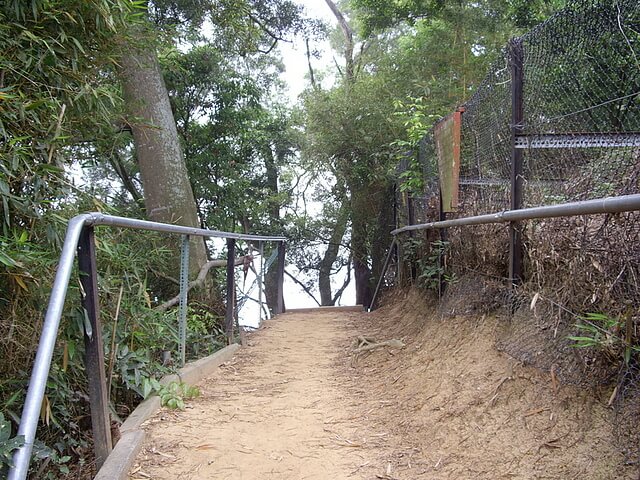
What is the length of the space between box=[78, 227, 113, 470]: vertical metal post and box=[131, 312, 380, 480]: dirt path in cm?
20

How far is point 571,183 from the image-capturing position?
82.7 inches

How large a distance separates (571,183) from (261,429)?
1764 millimetres

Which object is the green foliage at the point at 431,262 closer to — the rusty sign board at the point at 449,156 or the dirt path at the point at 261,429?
the rusty sign board at the point at 449,156

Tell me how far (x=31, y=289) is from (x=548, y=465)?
183cm

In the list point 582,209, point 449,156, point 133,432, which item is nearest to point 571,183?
point 582,209

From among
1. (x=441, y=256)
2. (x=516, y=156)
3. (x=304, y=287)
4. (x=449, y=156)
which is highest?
(x=449, y=156)

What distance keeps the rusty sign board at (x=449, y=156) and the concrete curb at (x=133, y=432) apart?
2.02 meters

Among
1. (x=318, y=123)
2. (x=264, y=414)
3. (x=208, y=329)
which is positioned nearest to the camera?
(x=264, y=414)

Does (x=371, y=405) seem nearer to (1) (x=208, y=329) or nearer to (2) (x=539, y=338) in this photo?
(2) (x=539, y=338)

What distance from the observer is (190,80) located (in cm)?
844

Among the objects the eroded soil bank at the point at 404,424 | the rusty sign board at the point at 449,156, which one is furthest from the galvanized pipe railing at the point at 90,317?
the rusty sign board at the point at 449,156

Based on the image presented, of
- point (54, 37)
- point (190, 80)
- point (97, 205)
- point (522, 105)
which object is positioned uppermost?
point (190, 80)

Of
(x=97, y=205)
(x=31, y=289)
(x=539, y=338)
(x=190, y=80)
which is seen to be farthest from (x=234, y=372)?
(x=190, y=80)

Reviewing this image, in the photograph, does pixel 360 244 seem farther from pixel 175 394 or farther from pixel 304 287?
pixel 175 394
